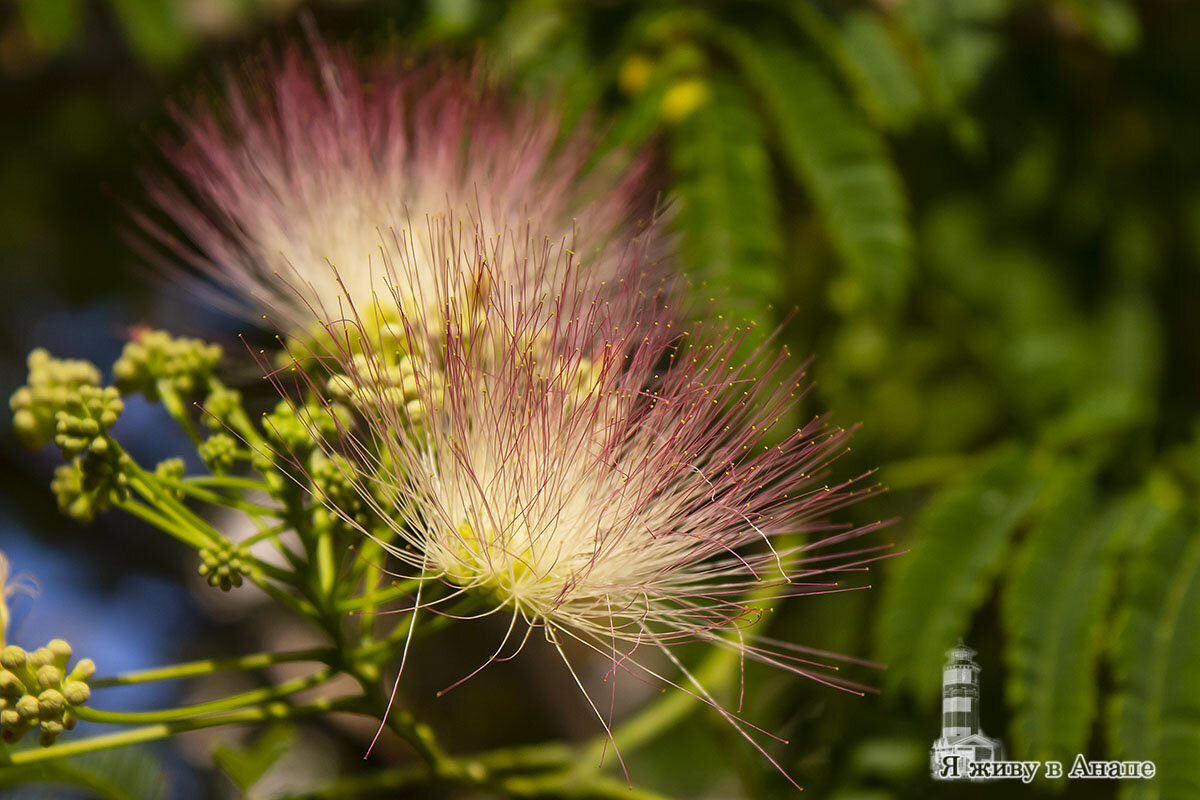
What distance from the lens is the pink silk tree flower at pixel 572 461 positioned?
1517mm

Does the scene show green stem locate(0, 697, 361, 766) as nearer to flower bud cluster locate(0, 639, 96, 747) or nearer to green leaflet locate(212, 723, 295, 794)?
flower bud cluster locate(0, 639, 96, 747)

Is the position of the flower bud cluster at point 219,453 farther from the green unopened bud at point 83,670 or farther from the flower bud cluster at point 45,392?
the green unopened bud at point 83,670

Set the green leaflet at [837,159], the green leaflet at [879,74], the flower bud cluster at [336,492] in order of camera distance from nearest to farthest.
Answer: the flower bud cluster at [336,492] → the green leaflet at [837,159] → the green leaflet at [879,74]

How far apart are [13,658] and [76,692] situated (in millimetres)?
95

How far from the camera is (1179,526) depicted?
75.6 inches

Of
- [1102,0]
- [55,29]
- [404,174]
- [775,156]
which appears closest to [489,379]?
[404,174]

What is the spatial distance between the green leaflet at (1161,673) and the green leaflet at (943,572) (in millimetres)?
252

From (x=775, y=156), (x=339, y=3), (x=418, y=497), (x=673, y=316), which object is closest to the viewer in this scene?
(x=418, y=497)

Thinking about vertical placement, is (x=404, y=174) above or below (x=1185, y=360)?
below

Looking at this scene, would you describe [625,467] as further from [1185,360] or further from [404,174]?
[1185,360]

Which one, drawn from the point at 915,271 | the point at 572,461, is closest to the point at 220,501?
the point at 572,461

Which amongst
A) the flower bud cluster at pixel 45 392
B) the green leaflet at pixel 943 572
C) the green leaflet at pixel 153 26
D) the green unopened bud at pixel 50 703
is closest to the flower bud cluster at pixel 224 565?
the green unopened bud at pixel 50 703

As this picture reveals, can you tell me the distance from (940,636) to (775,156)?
1185mm

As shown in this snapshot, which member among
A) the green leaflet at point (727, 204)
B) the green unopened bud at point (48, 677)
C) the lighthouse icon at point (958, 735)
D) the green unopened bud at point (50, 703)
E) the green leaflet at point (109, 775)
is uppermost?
the green leaflet at point (727, 204)
